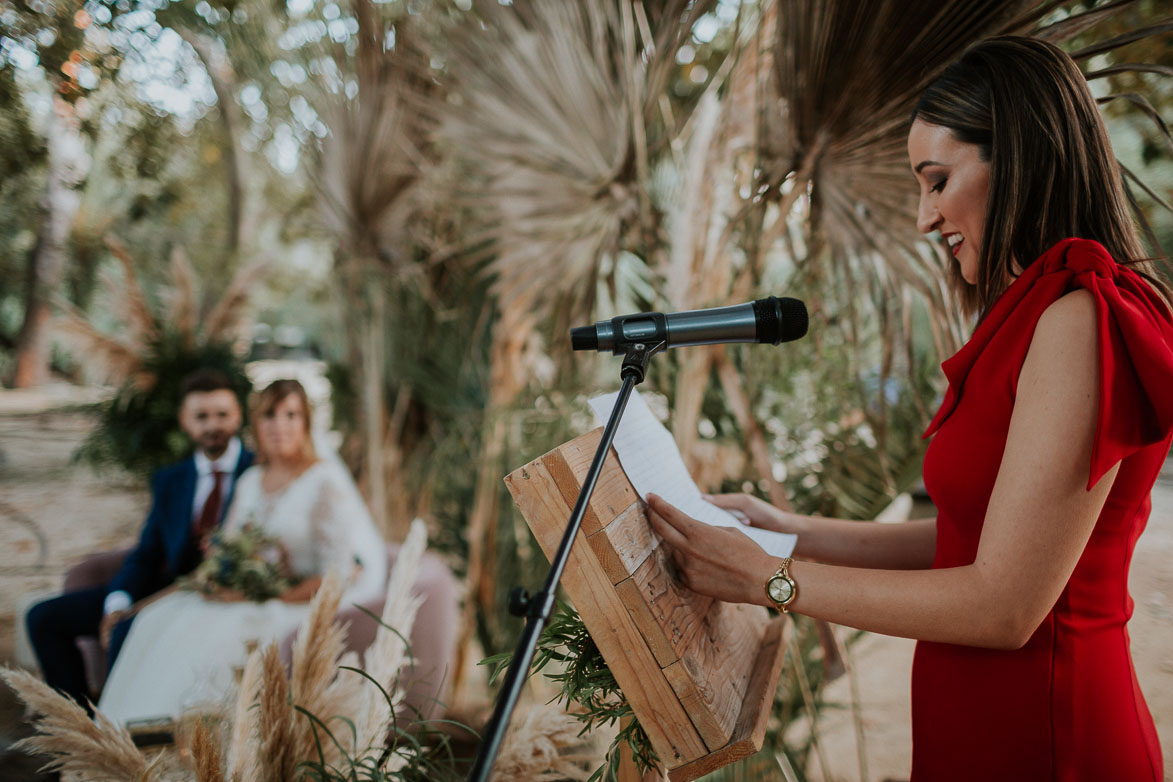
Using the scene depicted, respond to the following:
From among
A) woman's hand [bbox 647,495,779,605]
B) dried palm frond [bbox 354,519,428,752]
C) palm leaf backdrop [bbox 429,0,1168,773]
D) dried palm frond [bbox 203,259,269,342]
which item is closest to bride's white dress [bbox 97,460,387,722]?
dried palm frond [bbox 203,259,269,342]

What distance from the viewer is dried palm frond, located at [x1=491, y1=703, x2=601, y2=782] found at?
101 cm

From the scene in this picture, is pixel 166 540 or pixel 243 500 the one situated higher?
pixel 243 500

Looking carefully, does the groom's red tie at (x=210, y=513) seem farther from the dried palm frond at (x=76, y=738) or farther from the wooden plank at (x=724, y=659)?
the wooden plank at (x=724, y=659)

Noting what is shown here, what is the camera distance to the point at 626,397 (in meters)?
0.85

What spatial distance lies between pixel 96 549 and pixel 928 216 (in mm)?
4114

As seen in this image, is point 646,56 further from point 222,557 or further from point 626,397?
point 222,557

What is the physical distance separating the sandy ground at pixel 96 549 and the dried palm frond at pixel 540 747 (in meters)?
2.05

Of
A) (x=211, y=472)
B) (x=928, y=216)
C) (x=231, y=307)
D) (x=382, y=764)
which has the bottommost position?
(x=382, y=764)

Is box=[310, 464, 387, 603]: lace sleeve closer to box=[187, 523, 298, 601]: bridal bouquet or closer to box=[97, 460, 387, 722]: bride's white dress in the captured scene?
box=[97, 460, 387, 722]: bride's white dress

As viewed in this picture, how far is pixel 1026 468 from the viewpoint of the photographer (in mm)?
764

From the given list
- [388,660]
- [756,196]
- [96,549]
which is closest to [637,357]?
[388,660]

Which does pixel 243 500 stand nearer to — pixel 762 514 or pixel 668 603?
pixel 762 514

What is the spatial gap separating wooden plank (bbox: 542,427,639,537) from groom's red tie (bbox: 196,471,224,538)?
3.16 meters

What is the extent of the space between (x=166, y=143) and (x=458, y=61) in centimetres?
225
